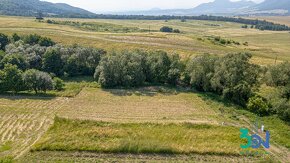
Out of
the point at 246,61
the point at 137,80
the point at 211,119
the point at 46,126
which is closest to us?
the point at 46,126

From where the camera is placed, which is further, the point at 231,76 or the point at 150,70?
the point at 150,70

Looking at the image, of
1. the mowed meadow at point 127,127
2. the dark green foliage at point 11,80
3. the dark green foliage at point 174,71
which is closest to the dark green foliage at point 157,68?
the dark green foliage at point 174,71

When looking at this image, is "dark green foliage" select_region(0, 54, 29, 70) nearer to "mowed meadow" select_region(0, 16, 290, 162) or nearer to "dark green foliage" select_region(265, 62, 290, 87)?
"mowed meadow" select_region(0, 16, 290, 162)

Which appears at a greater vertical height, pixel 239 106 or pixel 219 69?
pixel 219 69

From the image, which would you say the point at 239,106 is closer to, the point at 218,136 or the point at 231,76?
the point at 231,76

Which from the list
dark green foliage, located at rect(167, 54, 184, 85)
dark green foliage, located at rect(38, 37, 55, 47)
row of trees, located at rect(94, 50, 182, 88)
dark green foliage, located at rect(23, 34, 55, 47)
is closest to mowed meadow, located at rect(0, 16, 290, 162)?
row of trees, located at rect(94, 50, 182, 88)

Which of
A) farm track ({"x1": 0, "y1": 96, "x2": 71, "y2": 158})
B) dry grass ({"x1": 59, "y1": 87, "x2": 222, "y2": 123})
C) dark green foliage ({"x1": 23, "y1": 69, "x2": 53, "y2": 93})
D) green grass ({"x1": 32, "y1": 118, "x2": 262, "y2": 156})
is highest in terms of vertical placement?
dark green foliage ({"x1": 23, "y1": 69, "x2": 53, "y2": 93})

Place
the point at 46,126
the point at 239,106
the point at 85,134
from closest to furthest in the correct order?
the point at 85,134, the point at 46,126, the point at 239,106

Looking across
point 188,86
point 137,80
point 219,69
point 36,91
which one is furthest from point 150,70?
point 36,91
